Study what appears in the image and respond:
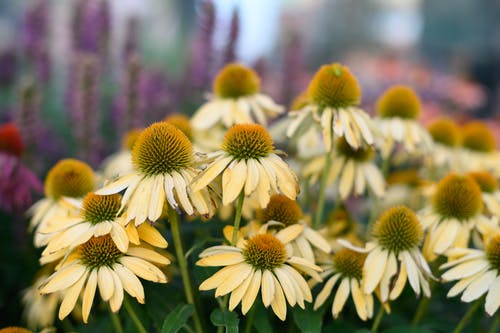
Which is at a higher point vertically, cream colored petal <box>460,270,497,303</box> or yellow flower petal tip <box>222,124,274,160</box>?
yellow flower petal tip <box>222,124,274,160</box>

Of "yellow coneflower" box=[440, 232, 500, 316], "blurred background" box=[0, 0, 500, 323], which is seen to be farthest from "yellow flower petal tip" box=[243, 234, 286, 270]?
"blurred background" box=[0, 0, 500, 323]

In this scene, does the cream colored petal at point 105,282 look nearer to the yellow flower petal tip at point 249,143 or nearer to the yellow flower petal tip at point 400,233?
the yellow flower petal tip at point 249,143

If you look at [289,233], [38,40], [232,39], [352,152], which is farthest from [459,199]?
[38,40]

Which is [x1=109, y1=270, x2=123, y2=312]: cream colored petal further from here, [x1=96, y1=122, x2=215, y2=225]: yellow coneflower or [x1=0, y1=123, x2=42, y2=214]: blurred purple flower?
[x1=0, y1=123, x2=42, y2=214]: blurred purple flower

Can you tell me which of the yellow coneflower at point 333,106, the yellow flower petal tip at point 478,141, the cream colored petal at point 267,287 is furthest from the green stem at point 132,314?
the yellow flower petal tip at point 478,141

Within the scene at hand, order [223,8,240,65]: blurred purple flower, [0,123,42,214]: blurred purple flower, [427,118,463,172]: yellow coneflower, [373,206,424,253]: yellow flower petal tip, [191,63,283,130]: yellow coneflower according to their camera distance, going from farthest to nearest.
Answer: [223,8,240,65]: blurred purple flower, [427,118,463,172]: yellow coneflower, [0,123,42,214]: blurred purple flower, [191,63,283,130]: yellow coneflower, [373,206,424,253]: yellow flower petal tip

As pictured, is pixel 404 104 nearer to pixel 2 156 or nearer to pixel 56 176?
pixel 56 176

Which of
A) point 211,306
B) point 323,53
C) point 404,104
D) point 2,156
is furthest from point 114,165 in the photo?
point 323,53
